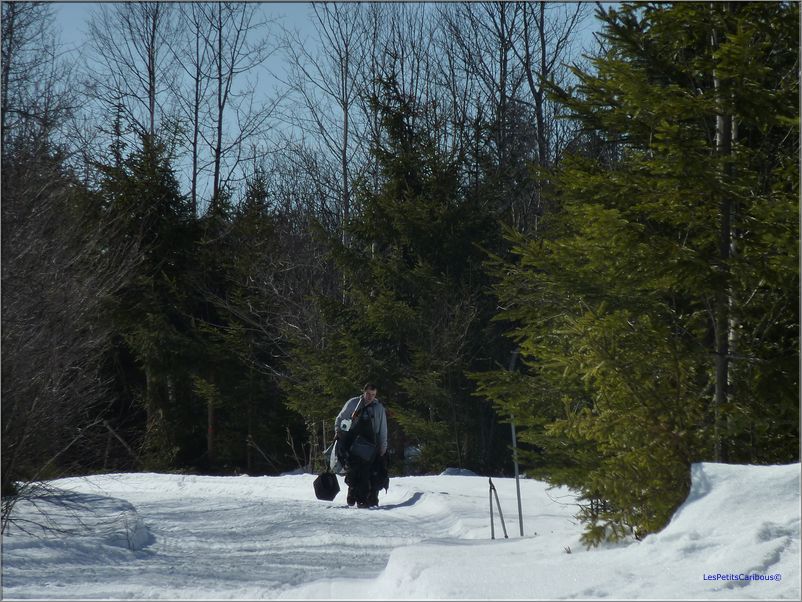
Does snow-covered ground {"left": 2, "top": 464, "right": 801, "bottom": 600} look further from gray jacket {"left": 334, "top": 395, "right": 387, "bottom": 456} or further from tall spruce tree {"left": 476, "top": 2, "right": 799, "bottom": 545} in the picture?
gray jacket {"left": 334, "top": 395, "right": 387, "bottom": 456}

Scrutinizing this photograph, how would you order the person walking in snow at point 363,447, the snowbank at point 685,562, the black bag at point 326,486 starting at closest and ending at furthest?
the snowbank at point 685,562 → the person walking in snow at point 363,447 → the black bag at point 326,486

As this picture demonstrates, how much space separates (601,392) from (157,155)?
71.3 ft

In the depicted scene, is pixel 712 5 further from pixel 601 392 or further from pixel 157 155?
pixel 157 155

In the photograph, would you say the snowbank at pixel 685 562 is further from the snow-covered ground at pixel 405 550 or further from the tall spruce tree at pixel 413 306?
the tall spruce tree at pixel 413 306

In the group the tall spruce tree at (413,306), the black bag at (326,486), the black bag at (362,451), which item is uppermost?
the tall spruce tree at (413,306)

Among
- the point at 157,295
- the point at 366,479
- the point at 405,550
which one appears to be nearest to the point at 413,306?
the point at 157,295

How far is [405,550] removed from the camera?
304 inches

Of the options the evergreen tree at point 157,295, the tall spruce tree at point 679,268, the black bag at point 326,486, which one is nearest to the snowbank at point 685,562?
the tall spruce tree at point 679,268

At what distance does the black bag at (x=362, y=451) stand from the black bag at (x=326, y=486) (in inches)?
37.5

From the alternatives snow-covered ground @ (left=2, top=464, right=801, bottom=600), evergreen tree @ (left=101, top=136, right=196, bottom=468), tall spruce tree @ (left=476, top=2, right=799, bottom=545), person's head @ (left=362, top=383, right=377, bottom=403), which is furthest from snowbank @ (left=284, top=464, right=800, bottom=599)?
evergreen tree @ (left=101, top=136, right=196, bottom=468)

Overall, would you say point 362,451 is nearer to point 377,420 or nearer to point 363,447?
point 363,447

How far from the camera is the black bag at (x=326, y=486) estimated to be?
46.6ft

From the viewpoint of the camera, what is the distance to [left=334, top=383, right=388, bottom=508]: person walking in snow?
44.2 feet

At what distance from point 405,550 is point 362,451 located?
225 inches
